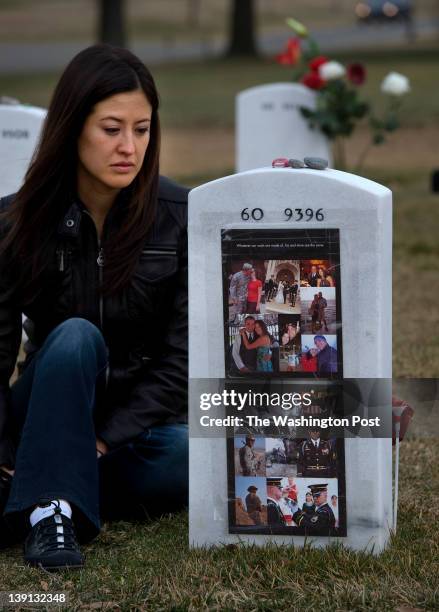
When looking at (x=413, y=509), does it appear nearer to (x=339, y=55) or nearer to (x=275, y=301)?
(x=275, y=301)

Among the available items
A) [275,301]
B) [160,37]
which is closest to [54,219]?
[275,301]

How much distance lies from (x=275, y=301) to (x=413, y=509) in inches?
37.8

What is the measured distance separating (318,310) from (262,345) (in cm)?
17

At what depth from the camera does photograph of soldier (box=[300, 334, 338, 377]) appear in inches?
130

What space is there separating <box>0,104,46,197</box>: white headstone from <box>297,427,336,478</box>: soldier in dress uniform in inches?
164

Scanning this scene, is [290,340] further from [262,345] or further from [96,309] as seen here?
[96,309]

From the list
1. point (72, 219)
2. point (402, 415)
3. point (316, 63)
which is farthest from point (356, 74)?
point (402, 415)

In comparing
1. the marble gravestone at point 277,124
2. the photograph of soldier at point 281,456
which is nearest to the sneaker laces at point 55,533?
the photograph of soldier at point 281,456

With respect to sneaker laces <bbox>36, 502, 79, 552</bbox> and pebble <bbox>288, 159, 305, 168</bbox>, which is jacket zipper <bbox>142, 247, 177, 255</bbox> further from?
sneaker laces <bbox>36, 502, 79, 552</bbox>

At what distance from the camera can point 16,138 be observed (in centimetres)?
716

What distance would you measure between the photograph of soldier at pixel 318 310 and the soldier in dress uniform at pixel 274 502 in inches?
16.6

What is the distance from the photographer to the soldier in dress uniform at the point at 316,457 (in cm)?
334

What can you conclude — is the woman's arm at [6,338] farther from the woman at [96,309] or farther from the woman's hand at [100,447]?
the woman's hand at [100,447]

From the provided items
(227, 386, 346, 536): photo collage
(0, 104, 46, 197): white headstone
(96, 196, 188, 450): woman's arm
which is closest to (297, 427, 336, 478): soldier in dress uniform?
(227, 386, 346, 536): photo collage
